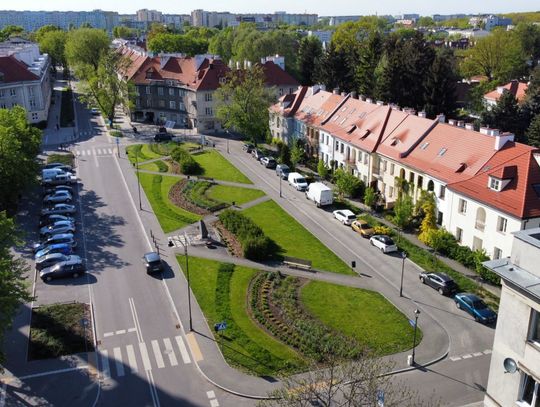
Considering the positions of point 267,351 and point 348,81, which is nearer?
point 267,351

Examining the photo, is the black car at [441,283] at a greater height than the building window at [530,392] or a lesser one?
lesser

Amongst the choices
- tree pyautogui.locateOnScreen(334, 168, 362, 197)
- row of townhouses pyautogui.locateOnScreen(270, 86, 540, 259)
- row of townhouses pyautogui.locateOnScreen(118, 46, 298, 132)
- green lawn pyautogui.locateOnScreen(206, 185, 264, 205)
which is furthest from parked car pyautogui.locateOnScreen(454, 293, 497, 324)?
row of townhouses pyautogui.locateOnScreen(118, 46, 298, 132)

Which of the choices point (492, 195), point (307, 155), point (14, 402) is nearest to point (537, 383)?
point (14, 402)

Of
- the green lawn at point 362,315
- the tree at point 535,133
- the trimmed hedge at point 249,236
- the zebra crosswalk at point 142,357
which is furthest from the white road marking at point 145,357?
the tree at point 535,133

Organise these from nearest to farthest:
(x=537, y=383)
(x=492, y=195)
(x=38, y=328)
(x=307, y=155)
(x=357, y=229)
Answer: (x=537, y=383) < (x=38, y=328) < (x=492, y=195) < (x=357, y=229) < (x=307, y=155)

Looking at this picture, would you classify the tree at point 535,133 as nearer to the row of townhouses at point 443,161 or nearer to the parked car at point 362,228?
the row of townhouses at point 443,161

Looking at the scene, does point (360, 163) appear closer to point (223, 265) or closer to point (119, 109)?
point (223, 265)
